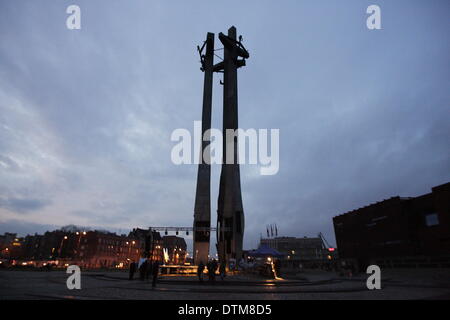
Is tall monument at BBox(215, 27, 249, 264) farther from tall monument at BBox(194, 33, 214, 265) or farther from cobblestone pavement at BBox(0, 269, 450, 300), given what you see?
cobblestone pavement at BBox(0, 269, 450, 300)

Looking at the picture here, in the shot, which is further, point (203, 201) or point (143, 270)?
point (203, 201)

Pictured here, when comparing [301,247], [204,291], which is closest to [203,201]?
[204,291]

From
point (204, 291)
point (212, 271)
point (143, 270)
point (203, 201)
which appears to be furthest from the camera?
point (203, 201)

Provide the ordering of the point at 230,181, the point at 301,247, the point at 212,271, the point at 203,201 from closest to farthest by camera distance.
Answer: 1. the point at 212,271
2. the point at 203,201
3. the point at 230,181
4. the point at 301,247

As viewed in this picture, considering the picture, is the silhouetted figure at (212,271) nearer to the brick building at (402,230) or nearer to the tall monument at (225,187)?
the tall monument at (225,187)

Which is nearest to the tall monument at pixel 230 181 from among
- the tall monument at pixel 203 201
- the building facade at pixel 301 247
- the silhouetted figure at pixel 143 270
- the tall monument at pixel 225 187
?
the tall monument at pixel 225 187

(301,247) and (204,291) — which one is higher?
(204,291)

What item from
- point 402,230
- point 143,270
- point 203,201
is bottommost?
point 143,270

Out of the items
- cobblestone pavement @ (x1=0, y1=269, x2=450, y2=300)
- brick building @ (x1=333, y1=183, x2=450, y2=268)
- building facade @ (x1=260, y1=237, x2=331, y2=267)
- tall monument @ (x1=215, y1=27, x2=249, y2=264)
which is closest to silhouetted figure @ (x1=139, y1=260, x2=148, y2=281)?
cobblestone pavement @ (x1=0, y1=269, x2=450, y2=300)

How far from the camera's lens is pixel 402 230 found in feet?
148

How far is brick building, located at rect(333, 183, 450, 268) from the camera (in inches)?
1480

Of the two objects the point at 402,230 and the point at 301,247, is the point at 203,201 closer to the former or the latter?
the point at 402,230
